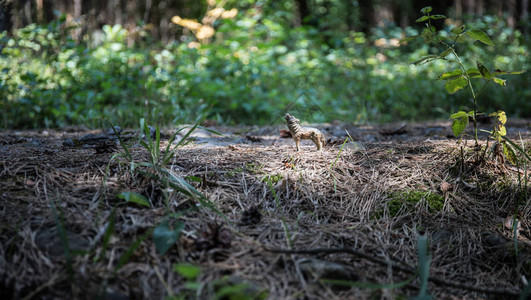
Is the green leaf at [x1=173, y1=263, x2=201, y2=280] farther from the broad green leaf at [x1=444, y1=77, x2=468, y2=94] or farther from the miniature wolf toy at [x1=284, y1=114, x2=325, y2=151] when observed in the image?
the broad green leaf at [x1=444, y1=77, x2=468, y2=94]

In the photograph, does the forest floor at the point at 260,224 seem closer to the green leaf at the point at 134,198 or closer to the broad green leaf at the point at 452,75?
the green leaf at the point at 134,198

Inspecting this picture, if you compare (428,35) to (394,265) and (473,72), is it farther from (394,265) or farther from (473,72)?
(394,265)

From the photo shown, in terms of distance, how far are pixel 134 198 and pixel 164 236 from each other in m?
0.26

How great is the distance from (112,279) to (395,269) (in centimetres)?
104

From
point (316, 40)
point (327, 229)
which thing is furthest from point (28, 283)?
Result: point (316, 40)

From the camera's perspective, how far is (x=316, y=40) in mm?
8789

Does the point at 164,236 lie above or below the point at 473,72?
below

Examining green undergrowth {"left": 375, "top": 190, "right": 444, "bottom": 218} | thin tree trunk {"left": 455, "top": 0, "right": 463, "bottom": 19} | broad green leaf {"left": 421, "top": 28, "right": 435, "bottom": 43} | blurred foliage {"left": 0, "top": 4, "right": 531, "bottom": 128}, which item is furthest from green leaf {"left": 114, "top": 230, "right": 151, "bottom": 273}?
thin tree trunk {"left": 455, "top": 0, "right": 463, "bottom": 19}

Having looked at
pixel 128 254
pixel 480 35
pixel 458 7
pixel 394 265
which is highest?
pixel 458 7

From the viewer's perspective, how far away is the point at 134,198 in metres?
1.46

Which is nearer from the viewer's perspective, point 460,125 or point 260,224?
point 260,224

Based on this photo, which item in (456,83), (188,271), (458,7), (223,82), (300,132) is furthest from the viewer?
(458,7)

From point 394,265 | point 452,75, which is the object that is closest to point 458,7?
point 452,75

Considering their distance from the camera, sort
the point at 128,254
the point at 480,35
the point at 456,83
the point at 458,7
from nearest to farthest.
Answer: the point at 128,254 < the point at 480,35 < the point at 456,83 < the point at 458,7
